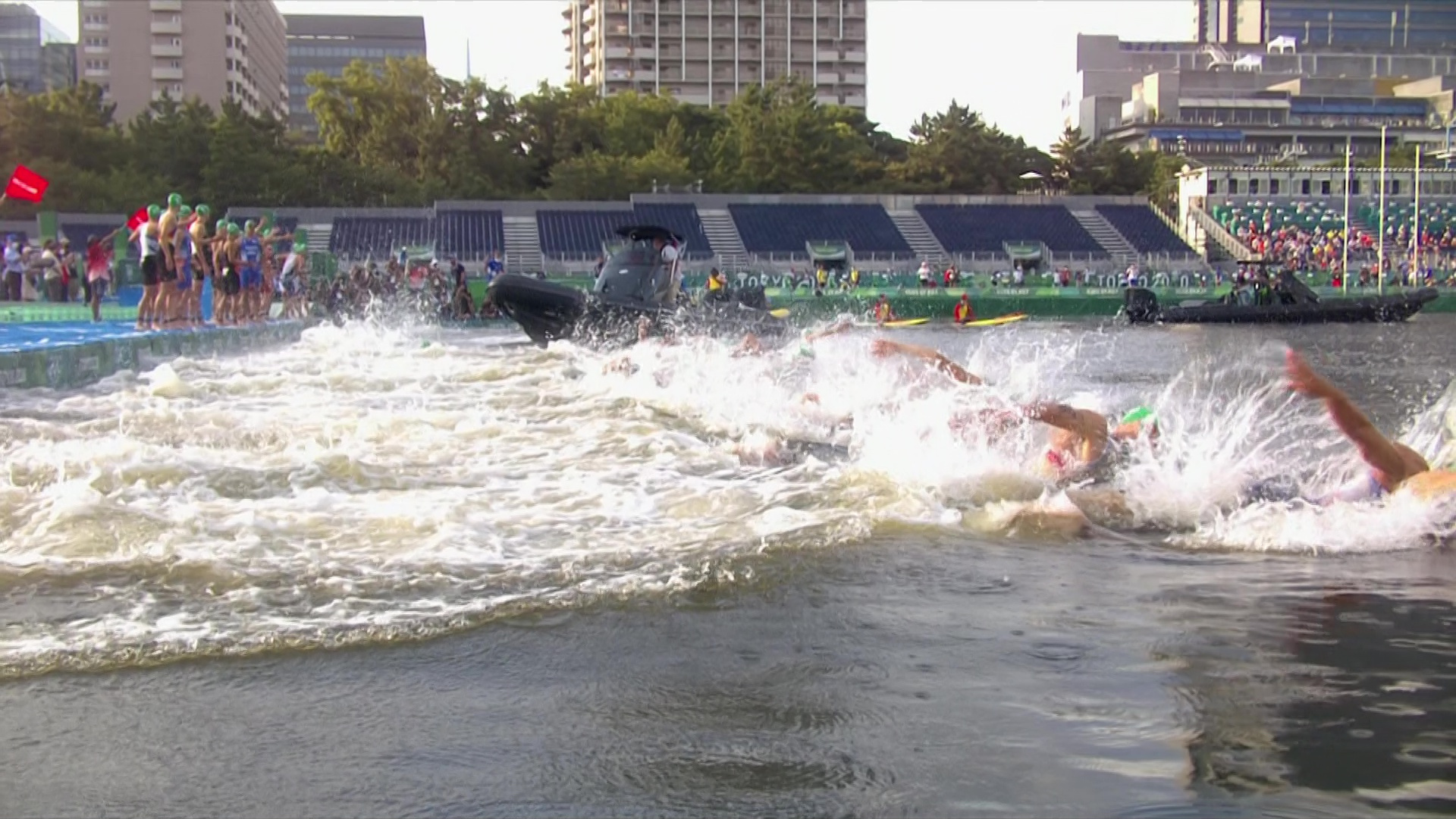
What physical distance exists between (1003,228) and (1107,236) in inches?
161

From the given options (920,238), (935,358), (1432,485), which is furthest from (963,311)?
(1432,485)

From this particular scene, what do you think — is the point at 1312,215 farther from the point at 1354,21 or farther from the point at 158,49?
the point at 1354,21

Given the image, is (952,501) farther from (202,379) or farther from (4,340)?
(4,340)

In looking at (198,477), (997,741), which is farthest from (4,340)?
(997,741)

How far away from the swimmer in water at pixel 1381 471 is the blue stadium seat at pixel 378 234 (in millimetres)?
42116

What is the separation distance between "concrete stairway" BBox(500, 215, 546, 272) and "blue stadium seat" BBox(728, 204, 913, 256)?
7.89m

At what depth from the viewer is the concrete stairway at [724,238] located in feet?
157

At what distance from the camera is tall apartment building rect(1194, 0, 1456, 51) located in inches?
5389

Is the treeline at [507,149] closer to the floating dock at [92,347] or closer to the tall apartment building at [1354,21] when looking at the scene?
the floating dock at [92,347]

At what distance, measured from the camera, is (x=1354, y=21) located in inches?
5448

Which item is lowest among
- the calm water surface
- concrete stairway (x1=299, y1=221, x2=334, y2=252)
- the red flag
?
the calm water surface

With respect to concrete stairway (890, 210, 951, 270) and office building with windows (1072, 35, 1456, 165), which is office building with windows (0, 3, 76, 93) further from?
office building with windows (1072, 35, 1456, 165)

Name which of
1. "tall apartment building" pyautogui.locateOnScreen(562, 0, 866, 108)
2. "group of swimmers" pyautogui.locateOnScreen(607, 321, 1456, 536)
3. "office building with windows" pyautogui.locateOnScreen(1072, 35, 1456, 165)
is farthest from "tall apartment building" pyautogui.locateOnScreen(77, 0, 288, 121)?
"group of swimmers" pyautogui.locateOnScreen(607, 321, 1456, 536)

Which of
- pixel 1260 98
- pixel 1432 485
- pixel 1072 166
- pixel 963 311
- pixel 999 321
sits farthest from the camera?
pixel 1260 98
